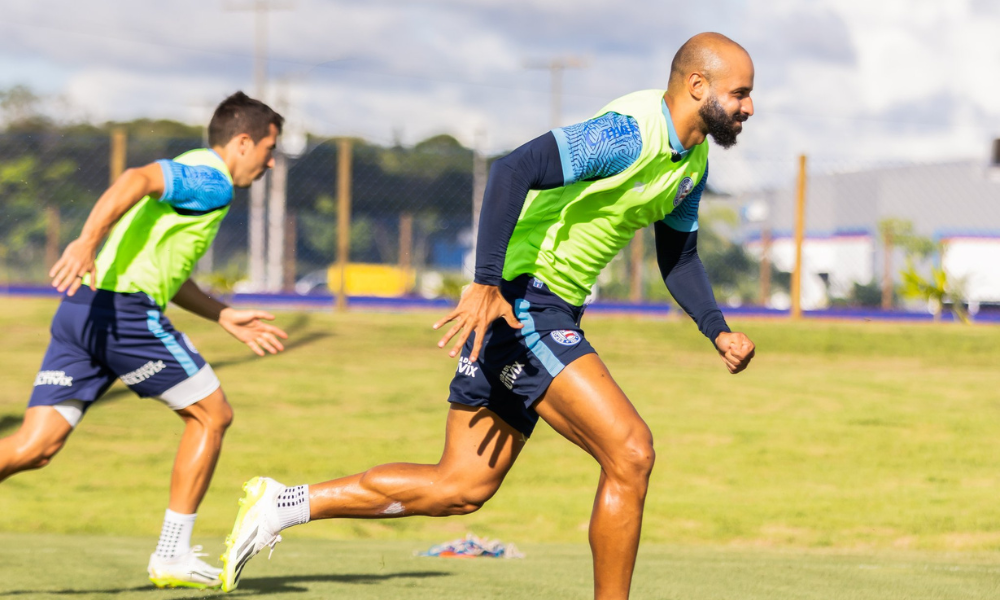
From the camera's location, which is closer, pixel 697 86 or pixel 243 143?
pixel 697 86

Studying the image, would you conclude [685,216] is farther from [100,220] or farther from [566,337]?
[100,220]

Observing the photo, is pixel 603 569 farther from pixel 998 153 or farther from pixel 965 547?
pixel 998 153

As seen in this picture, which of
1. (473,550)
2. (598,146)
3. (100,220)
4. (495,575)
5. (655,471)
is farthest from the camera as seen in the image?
(655,471)

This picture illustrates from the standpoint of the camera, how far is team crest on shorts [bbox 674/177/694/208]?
429 cm

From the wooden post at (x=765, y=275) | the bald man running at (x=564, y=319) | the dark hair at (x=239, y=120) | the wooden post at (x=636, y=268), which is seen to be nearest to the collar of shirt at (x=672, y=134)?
the bald man running at (x=564, y=319)

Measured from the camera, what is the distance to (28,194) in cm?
2242

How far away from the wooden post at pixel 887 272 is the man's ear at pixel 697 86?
16.5 metres

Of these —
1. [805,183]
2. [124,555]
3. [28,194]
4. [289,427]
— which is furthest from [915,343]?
[28,194]

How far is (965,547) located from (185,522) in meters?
5.43

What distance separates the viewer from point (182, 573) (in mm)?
5125

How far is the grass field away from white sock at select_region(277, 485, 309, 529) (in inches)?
25.6

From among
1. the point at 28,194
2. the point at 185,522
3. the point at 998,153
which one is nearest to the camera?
the point at 185,522

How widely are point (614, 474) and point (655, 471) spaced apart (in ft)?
20.2

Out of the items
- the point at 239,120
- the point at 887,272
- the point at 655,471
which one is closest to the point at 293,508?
the point at 239,120
